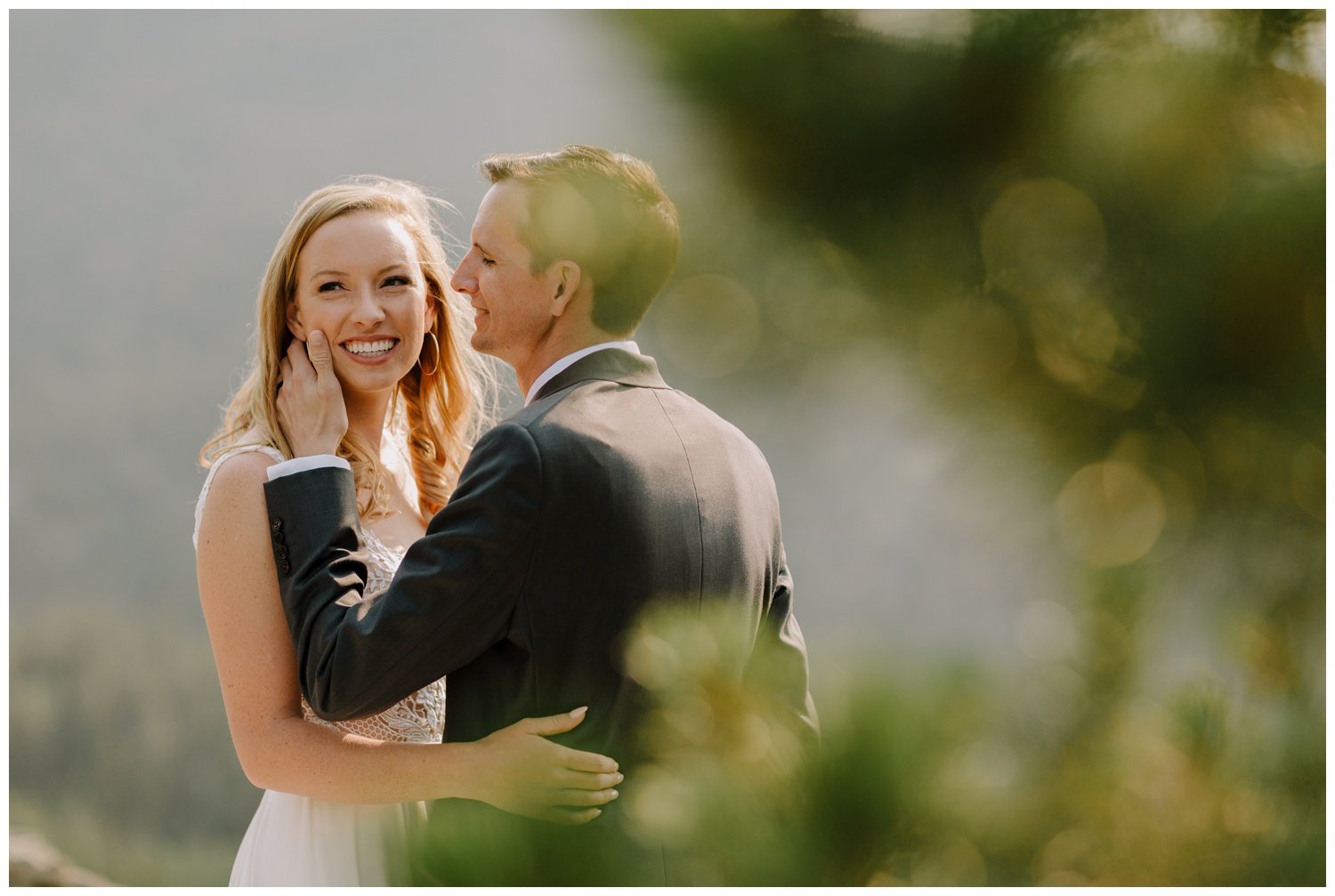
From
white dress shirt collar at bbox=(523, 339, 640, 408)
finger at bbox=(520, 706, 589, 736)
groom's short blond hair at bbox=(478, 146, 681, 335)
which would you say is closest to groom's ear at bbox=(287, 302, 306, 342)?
white dress shirt collar at bbox=(523, 339, 640, 408)

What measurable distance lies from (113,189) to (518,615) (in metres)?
3.98

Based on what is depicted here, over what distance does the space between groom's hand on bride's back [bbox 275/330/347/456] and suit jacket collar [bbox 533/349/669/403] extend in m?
0.37

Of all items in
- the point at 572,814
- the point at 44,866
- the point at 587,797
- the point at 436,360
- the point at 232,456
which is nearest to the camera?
the point at 572,814

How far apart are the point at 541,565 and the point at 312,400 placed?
61 centimetres

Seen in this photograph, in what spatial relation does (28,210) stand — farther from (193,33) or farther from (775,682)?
(775,682)

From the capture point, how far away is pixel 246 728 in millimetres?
1881

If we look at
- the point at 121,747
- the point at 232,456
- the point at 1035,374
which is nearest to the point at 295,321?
the point at 232,456

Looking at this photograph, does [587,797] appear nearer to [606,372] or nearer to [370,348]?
[606,372]

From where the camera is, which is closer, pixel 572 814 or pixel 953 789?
pixel 953 789

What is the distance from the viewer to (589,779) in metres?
1.63

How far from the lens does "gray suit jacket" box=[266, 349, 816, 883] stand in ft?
5.32

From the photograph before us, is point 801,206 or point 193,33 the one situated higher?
point 193,33

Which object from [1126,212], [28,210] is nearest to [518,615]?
[1126,212]

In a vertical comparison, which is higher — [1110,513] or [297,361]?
[1110,513]
